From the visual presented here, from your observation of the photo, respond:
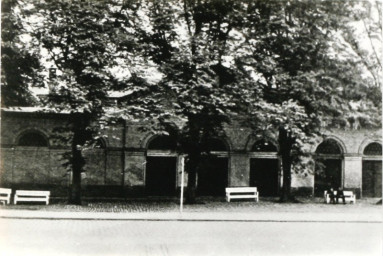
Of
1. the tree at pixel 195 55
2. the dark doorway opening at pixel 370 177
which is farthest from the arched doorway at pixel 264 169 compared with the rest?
the tree at pixel 195 55

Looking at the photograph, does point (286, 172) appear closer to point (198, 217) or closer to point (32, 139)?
point (198, 217)

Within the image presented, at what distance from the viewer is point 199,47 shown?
1997 cm

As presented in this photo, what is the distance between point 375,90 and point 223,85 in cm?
709

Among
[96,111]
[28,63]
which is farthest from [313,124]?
[28,63]

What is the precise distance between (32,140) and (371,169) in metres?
20.9

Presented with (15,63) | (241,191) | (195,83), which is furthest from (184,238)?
(241,191)

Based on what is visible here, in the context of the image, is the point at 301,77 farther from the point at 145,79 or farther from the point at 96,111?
the point at 96,111

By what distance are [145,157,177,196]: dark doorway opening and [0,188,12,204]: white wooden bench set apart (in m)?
8.02

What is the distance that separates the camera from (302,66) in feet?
71.5

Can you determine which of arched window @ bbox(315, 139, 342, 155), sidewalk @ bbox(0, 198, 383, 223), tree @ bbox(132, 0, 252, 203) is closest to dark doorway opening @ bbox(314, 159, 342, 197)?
arched window @ bbox(315, 139, 342, 155)

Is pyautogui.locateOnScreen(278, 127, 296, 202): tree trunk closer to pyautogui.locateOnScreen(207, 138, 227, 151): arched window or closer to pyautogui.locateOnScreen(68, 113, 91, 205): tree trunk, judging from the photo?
pyautogui.locateOnScreen(207, 138, 227, 151): arched window

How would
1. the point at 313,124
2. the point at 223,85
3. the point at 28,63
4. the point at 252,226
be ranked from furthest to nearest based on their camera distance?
the point at 313,124 → the point at 223,85 → the point at 28,63 → the point at 252,226

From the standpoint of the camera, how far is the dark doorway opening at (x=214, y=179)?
87.4ft

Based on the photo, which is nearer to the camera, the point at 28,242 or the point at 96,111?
the point at 28,242
